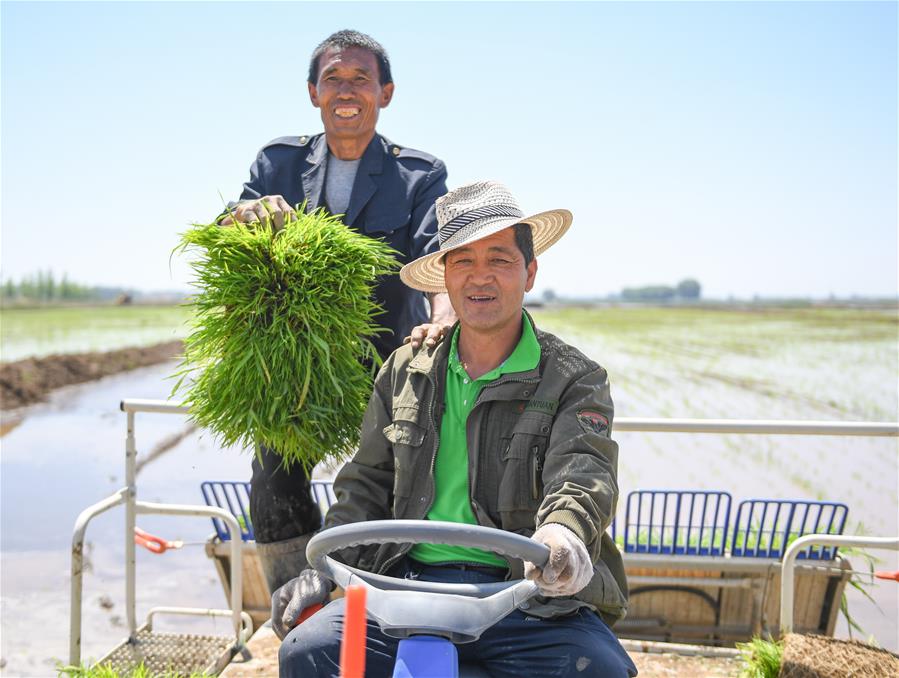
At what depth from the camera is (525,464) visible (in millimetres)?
2328

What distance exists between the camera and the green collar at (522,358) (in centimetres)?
245

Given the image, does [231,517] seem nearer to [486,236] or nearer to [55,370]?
[486,236]

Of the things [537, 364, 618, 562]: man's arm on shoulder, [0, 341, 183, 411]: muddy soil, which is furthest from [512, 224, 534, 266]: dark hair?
[0, 341, 183, 411]: muddy soil

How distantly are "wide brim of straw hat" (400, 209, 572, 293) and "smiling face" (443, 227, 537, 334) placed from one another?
0.15 ft

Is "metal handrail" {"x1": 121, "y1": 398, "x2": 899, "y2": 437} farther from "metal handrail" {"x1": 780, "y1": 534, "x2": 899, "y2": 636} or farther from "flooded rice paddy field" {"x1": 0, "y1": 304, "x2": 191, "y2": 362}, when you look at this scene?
"flooded rice paddy field" {"x1": 0, "y1": 304, "x2": 191, "y2": 362}

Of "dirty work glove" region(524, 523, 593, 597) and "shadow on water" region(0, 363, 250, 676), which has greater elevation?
"dirty work glove" region(524, 523, 593, 597)

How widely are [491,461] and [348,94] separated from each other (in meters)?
1.64

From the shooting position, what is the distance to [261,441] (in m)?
2.78

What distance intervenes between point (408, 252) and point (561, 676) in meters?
1.82

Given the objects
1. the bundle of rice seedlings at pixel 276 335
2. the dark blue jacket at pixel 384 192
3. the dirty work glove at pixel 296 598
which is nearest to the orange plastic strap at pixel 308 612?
the dirty work glove at pixel 296 598

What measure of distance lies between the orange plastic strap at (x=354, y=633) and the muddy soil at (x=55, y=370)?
1854 centimetres

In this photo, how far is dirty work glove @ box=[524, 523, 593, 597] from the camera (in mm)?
1809

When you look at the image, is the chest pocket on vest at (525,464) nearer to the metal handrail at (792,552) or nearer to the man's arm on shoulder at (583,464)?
the man's arm on shoulder at (583,464)

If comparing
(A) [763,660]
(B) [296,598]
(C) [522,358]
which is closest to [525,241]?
(C) [522,358]
